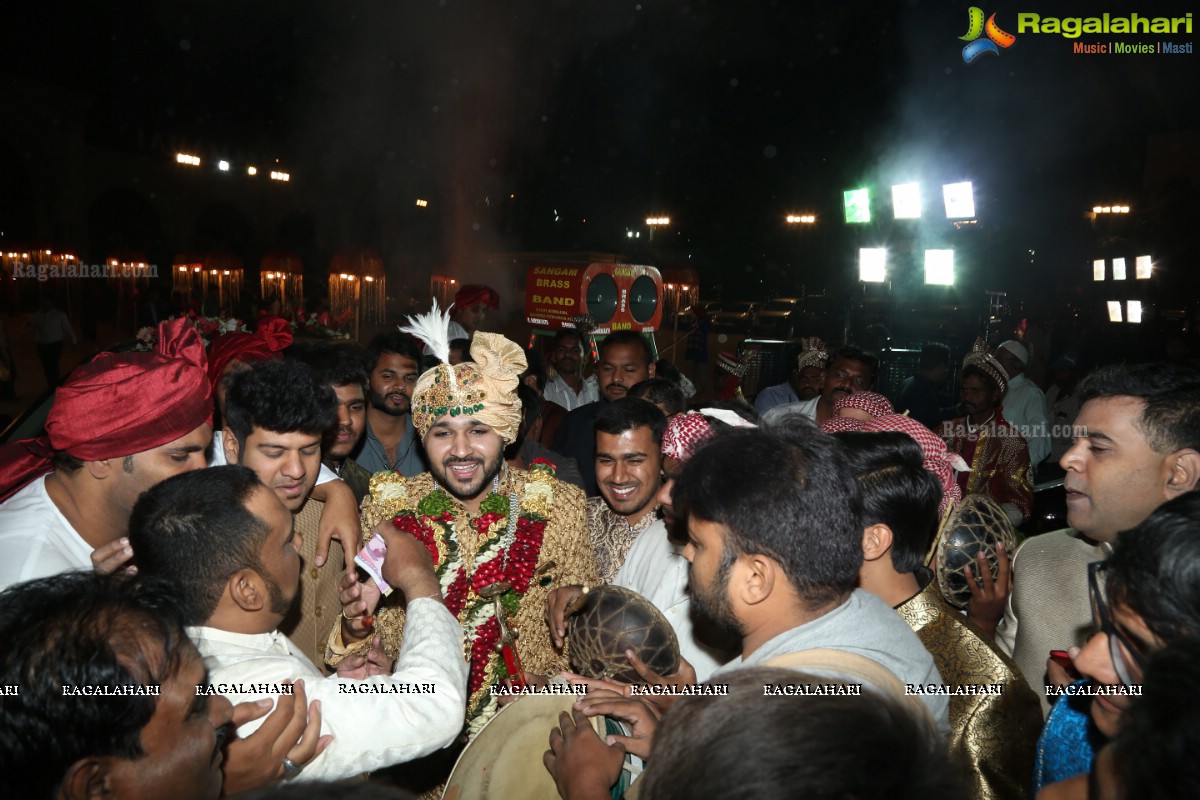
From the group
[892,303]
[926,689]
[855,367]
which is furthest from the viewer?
[892,303]

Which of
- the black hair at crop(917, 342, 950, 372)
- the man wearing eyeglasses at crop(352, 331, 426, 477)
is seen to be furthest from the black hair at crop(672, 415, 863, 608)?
the black hair at crop(917, 342, 950, 372)

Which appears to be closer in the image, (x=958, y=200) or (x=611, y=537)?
(x=611, y=537)

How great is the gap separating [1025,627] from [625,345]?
3.94 m

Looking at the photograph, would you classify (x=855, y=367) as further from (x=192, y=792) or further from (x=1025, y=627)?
(x=192, y=792)

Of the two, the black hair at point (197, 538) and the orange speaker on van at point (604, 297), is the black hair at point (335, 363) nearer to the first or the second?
the black hair at point (197, 538)

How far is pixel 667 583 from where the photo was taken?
118 inches

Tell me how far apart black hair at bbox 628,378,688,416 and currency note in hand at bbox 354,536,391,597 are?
233cm

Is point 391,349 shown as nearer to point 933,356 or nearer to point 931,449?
point 931,449

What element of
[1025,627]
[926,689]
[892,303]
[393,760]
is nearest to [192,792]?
[393,760]

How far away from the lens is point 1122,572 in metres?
1.57

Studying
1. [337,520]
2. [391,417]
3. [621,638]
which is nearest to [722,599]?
[621,638]

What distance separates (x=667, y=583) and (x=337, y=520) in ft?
5.03

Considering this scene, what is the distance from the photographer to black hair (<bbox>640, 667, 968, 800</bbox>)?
98 cm

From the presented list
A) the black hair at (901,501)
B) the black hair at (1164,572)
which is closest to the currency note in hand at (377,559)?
the black hair at (901,501)
